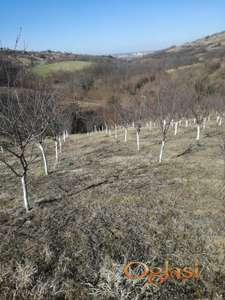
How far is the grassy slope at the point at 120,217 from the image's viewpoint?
286 inches

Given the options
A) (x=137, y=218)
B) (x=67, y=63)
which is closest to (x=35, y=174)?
(x=137, y=218)

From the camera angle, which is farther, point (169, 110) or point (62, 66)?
point (62, 66)

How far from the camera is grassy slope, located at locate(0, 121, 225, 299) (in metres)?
7.27

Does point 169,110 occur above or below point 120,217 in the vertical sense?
above

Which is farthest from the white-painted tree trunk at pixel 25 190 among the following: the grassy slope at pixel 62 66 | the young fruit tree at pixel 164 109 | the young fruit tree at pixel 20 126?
the grassy slope at pixel 62 66

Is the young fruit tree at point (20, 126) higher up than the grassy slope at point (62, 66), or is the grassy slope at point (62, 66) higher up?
the grassy slope at point (62, 66)

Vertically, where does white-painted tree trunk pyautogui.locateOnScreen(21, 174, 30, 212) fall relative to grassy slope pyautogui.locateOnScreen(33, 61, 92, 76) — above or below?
below

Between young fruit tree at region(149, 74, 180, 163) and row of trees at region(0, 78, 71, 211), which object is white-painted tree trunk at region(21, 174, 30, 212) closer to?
row of trees at region(0, 78, 71, 211)

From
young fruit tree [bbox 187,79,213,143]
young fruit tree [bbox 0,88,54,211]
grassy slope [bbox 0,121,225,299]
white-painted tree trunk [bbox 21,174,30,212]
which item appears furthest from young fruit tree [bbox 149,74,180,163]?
white-painted tree trunk [bbox 21,174,30,212]

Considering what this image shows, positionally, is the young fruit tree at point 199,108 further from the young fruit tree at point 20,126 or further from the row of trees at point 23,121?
the young fruit tree at point 20,126

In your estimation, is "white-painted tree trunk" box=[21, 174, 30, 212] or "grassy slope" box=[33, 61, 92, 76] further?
"grassy slope" box=[33, 61, 92, 76]

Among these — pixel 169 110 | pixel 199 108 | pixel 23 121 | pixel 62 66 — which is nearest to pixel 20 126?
pixel 23 121

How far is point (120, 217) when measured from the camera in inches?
395

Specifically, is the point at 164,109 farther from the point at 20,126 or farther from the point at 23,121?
the point at 20,126
